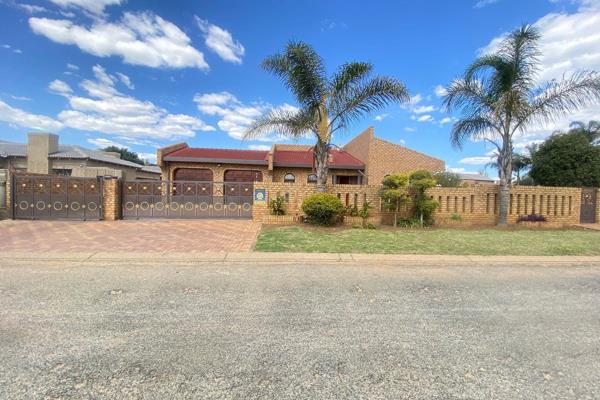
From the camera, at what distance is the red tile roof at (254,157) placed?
67.0ft

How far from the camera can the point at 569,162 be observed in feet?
53.6

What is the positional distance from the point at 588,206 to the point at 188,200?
58.4 feet

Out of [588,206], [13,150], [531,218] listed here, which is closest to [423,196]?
[531,218]

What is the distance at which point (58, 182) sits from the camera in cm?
1136

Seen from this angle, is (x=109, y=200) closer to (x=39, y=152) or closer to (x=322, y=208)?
(x=322, y=208)

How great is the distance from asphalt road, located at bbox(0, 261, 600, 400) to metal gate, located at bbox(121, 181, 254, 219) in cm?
731

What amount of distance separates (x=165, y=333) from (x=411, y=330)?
2.65 m

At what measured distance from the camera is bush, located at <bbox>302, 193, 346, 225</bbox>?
34.2ft

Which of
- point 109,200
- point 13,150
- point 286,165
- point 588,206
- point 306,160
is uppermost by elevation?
Result: point 13,150

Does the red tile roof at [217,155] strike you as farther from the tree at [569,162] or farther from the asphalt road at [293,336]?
the tree at [569,162]

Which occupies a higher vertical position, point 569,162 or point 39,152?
point 39,152

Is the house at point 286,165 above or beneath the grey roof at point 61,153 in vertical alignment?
beneath

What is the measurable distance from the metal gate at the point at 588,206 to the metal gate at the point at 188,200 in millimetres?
14764

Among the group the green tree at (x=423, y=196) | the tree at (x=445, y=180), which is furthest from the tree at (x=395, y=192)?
the tree at (x=445, y=180)
